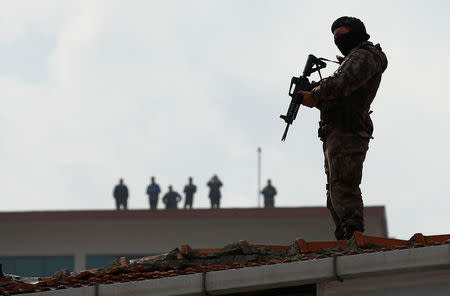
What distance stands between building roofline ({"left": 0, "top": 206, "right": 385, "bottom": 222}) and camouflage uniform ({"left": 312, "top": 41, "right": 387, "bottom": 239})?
37.4 metres

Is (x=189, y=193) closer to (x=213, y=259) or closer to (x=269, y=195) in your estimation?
(x=269, y=195)

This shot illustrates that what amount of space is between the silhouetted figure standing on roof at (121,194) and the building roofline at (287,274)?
3956 cm

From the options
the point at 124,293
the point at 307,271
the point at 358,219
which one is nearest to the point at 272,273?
the point at 307,271

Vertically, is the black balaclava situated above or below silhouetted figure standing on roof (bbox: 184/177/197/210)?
below

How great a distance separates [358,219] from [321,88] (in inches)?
47.7

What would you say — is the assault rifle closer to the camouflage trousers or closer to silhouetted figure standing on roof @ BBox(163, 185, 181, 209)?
the camouflage trousers

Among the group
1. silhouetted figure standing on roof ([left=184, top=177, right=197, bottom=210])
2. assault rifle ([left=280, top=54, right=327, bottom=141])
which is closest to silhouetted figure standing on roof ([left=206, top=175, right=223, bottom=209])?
silhouetted figure standing on roof ([left=184, top=177, right=197, bottom=210])

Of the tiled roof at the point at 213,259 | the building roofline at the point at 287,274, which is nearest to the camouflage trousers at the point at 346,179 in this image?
the tiled roof at the point at 213,259

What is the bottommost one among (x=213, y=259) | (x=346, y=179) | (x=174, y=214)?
(x=213, y=259)

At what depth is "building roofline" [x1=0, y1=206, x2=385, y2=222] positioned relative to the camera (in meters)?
50.2

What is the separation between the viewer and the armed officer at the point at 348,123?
40.6 feet

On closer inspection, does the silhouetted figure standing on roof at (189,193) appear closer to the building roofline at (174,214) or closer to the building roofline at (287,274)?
the building roofline at (174,214)

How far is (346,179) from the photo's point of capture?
12500mm

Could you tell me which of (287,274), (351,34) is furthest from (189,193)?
(287,274)
